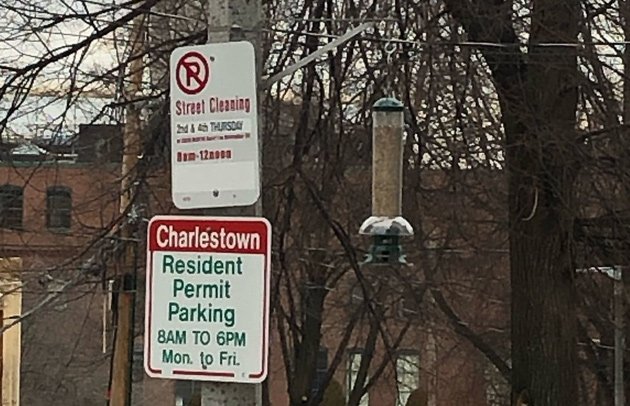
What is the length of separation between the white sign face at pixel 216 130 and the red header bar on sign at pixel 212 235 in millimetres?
78

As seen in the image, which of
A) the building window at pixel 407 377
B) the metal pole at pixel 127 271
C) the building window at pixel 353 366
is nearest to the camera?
the metal pole at pixel 127 271

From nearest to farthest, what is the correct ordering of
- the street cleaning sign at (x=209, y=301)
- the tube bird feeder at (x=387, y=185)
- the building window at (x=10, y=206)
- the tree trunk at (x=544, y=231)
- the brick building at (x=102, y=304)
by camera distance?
the street cleaning sign at (x=209, y=301) → the tube bird feeder at (x=387, y=185) → the tree trunk at (x=544, y=231) → the building window at (x=10, y=206) → the brick building at (x=102, y=304)

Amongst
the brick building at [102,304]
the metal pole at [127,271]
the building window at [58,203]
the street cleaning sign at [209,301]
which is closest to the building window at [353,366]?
the brick building at [102,304]

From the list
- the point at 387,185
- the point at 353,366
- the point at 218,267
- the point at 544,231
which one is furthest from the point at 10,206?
the point at 353,366

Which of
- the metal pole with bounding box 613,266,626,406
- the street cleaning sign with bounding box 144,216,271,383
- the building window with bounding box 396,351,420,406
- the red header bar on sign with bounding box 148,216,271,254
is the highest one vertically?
the red header bar on sign with bounding box 148,216,271,254

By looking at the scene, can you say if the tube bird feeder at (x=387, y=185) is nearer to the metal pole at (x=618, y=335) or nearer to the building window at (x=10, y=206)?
the building window at (x=10, y=206)

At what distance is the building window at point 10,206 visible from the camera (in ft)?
46.9

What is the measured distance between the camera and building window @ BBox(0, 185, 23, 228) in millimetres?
14281

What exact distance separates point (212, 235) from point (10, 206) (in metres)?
11.1

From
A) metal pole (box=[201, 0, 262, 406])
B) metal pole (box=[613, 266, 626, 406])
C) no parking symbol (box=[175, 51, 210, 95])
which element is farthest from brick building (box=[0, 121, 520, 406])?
no parking symbol (box=[175, 51, 210, 95])

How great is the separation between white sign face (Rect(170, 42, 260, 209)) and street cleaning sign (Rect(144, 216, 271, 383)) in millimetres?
113

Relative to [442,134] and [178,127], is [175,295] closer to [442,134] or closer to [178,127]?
[178,127]

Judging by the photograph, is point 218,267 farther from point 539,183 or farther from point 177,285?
point 539,183

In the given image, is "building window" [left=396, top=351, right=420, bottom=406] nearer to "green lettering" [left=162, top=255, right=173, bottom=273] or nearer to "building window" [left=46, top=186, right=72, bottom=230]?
"building window" [left=46, top=186, right=72, bottom=230]
